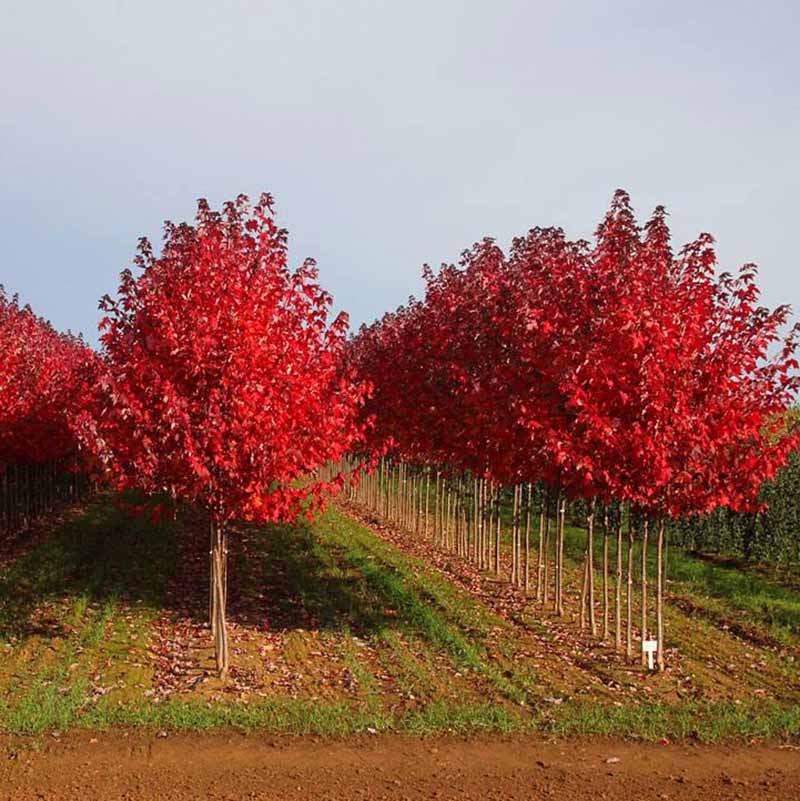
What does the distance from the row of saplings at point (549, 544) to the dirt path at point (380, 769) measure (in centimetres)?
367

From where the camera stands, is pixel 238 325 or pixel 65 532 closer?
pixel 238 325

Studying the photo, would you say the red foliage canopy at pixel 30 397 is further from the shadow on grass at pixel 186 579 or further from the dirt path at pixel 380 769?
the dirt path at pixel 380 769

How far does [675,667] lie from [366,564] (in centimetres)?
924

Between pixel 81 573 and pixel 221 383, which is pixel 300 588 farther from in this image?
pixel 221 383

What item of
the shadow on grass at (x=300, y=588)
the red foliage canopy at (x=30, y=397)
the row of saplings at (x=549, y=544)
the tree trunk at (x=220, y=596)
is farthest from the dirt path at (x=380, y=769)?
the red foliage canopy at (x=30, y=397)

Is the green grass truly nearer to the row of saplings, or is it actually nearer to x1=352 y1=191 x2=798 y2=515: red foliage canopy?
the row of saplings

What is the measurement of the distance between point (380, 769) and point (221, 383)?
5.50 m

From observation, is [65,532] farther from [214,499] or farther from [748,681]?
[748,681]

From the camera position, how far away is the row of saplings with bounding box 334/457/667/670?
1492cm

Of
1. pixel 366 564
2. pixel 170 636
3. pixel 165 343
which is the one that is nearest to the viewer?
pixel 165 343

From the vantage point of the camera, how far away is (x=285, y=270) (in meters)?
13.8

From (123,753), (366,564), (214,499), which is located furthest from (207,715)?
(366,564)

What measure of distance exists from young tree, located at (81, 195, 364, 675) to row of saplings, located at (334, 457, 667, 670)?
1827mm

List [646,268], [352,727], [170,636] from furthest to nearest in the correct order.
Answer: [170,636]
[646,268]
[352,727]
